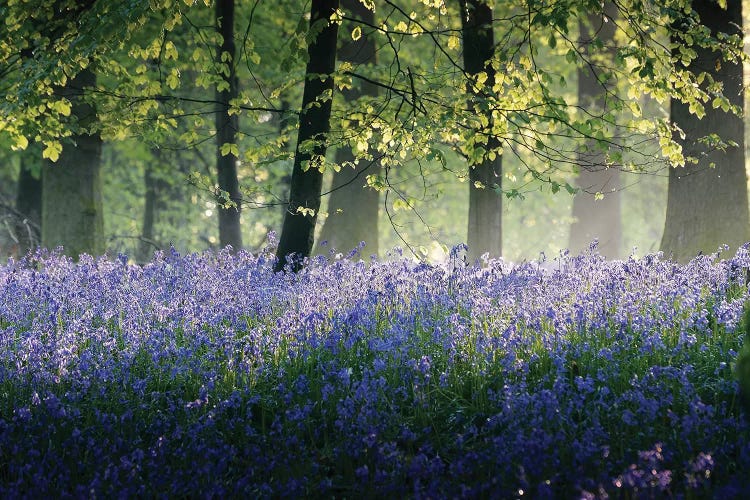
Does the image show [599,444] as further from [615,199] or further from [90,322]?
[615,199]

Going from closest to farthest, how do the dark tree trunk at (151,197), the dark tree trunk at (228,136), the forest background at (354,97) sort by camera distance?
the forest background at (354,97) → the dark tree trunk at (228,136) → the dark tree trunk at (151,197)

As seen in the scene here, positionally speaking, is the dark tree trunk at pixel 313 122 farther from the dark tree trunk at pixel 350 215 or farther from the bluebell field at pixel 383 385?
the dark tree trunk at pixel 350 215

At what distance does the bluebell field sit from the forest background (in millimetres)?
978

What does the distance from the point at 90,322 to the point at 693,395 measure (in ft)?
16.6

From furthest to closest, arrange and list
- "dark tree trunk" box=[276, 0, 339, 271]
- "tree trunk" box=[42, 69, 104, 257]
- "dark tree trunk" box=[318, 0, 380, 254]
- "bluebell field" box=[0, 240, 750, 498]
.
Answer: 1. "dark tree trunk" box=[318, 0, 380, 254]
2. "tree trunk" box=[42, 69, 104, 257]
3. "dark tree trunk" box=[276, 0, 339, 271]
4. "bluebell field" box=[0, 240, 750, 498]

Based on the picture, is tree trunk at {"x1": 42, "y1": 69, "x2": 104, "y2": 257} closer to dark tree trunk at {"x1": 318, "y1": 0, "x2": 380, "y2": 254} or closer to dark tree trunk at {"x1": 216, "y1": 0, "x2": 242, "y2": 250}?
dark tree trunk at {"x1": 216, "y1": 0, "x2": 242, "y2": 250}

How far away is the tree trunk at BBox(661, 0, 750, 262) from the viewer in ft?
33.9

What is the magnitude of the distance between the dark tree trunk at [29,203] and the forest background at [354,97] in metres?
0.05

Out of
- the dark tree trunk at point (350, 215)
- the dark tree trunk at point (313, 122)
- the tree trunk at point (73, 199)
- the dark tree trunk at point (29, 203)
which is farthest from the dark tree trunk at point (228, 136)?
the dark tree trunk at point (29, 203)

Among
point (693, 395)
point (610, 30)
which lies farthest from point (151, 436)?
point (610, 30)

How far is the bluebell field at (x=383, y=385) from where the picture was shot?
408 cm

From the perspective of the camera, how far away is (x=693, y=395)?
4664mm

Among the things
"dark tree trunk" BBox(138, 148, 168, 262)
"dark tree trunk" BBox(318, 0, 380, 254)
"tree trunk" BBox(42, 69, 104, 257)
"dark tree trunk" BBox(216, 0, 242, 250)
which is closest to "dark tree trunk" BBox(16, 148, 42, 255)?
"dark tree trunk" BBox(138, 148, 168, 262)

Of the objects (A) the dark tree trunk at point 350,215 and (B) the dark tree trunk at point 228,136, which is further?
(A) the dark tree trunk at point 350,215
